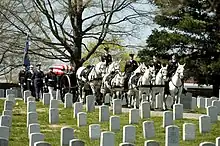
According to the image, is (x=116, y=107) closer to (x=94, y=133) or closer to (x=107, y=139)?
(x=94, y=133)

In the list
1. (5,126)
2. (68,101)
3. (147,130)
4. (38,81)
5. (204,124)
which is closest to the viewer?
(5,126)

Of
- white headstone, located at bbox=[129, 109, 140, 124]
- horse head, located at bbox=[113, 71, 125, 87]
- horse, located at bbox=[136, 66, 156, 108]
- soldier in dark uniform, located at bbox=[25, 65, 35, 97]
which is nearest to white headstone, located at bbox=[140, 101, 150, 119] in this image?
white headstone, located at bbox=[129, 109, 140, 124]

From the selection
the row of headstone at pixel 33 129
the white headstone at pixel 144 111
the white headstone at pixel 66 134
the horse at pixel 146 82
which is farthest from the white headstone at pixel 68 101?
the white headstone at pixel 66 134

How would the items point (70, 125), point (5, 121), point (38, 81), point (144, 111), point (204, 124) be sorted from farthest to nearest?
point (38, 81)
point (144, 111)
point (70, 125)
point (204, 124)
point (5, 121)

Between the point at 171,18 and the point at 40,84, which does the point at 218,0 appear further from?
the point at 171,18

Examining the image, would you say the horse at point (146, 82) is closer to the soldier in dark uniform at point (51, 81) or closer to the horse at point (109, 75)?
the horse at point (109, 75)

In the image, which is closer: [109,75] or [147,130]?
[147,130]

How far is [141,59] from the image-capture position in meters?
34.2

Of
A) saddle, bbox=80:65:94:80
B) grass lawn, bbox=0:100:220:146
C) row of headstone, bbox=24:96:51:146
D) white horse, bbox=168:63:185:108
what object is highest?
saddle, bbox=80:65:94:80

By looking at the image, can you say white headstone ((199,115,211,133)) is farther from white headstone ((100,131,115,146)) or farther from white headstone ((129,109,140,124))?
white headstone ((100,131,115,146))

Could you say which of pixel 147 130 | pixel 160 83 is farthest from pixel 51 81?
pixel 147 130

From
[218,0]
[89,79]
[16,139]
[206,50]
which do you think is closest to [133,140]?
[16,139]

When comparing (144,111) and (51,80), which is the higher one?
(51,80)

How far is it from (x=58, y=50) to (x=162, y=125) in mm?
22396
